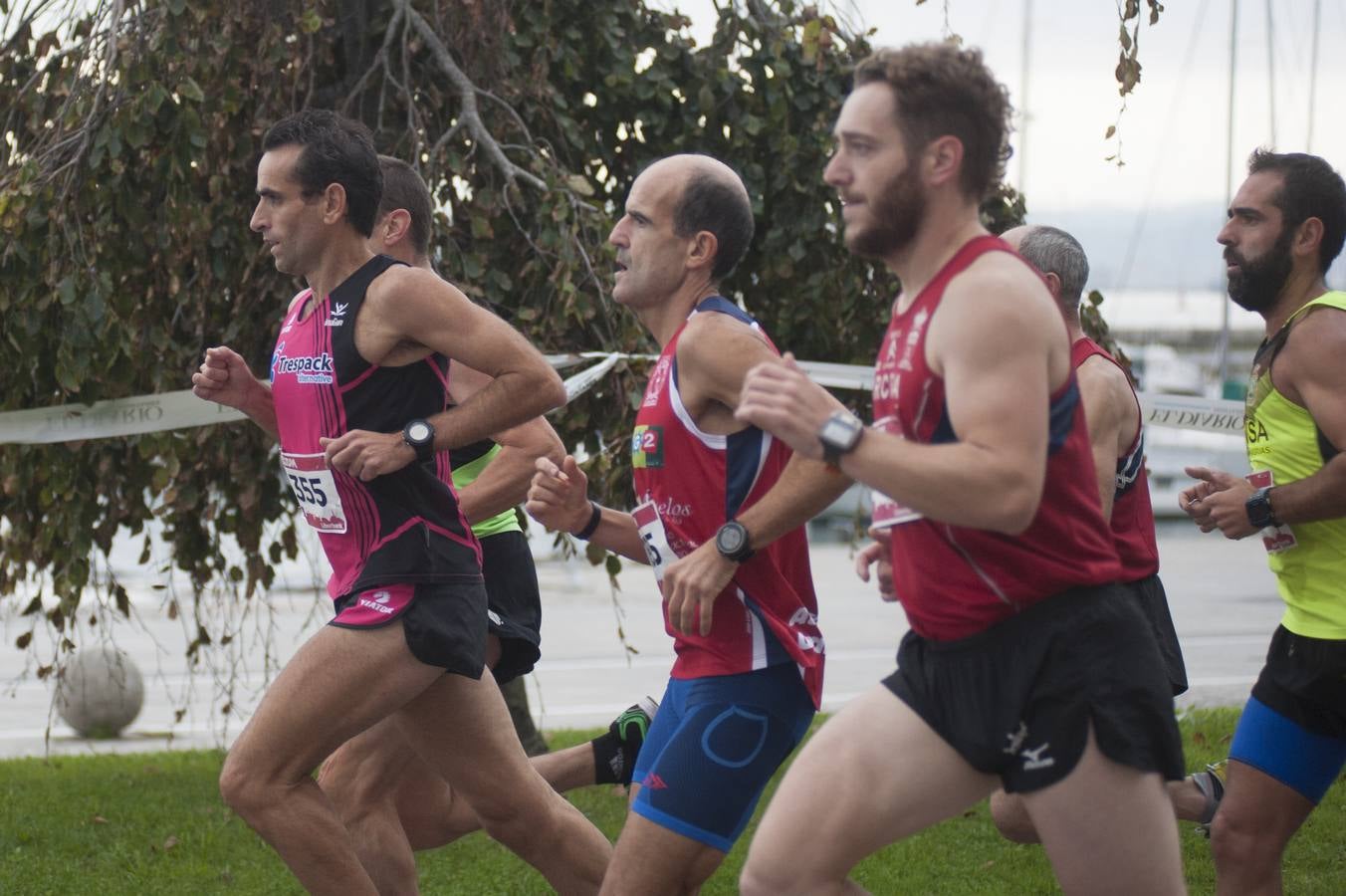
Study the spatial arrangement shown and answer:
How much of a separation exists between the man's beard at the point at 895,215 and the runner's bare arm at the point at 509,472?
1662 mm

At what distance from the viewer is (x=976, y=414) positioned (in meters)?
2.41

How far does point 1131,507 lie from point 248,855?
336 centimetres

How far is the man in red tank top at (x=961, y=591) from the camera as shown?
2508mm

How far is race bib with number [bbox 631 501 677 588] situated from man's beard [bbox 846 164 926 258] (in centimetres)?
96

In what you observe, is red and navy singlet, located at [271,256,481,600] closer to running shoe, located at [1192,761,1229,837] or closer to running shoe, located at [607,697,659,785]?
running shoe, located at [607,697,659,785]

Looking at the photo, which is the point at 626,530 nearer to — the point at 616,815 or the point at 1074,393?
the point at 1074,393

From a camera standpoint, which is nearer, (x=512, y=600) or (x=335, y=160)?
(x=335, y=160)

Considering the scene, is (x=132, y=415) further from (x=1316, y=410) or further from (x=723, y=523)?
(x=1316, y=410)

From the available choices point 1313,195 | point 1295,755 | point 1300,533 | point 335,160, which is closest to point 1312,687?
point 1295,755

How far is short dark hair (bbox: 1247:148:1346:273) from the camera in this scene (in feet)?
13.4

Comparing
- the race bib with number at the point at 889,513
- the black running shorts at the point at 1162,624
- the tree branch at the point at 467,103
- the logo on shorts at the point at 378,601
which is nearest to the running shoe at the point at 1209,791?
the black running shorts at the point at 1162,624

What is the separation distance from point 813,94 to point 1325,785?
387cm

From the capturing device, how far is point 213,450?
6.32 m

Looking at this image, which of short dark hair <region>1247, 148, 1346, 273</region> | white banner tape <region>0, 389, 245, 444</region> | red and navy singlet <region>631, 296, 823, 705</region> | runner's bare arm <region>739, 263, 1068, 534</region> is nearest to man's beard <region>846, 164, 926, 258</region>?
runner's bare arm <region>739, 263, 1068, 534</region>
